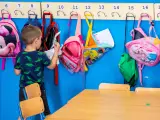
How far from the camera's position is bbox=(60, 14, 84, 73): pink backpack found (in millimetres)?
2660

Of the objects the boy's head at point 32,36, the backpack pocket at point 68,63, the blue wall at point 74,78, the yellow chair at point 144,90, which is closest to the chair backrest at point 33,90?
the boy's head at point 32,36

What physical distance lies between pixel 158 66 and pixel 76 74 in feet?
2.21

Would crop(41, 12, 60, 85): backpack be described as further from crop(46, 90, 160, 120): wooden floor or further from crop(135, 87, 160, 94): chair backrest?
crop(135, 87, 160, 94): chair backrest

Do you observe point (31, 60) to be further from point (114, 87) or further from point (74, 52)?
point (114, 87)

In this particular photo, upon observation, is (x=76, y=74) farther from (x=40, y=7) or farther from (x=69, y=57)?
(x=40, y=7)

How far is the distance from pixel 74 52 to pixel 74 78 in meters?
0.28

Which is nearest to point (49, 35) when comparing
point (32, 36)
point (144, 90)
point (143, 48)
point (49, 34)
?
point (49, 34)

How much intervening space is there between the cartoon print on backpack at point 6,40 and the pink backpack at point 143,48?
96 centimetres

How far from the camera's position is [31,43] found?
8.11ft

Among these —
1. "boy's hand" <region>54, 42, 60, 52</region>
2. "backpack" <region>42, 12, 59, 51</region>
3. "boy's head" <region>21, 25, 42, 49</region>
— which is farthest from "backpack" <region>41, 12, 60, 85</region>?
"boy's head" <region>21, 25, 42, 49</region>

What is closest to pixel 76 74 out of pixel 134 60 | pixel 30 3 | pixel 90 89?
pixel 90 89

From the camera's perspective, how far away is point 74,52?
268cm

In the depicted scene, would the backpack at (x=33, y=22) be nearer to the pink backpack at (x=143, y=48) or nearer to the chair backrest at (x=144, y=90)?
the pink backpack at (x=143, y=48)

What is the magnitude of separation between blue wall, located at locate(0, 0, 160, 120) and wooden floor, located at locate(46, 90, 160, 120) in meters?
→ 0.29
